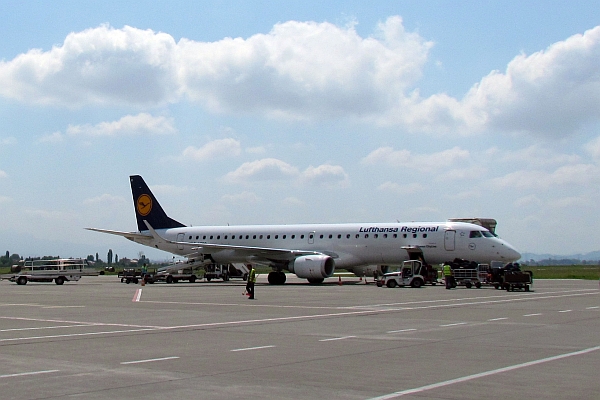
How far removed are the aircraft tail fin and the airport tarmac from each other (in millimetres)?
32942

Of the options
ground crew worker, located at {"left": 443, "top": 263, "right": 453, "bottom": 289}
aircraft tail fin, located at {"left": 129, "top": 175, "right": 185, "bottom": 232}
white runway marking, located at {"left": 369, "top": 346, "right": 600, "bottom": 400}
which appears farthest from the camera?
aircraft tail fin, located at {"left": 129, "top": 175, "right": 185, "bottom": 232}

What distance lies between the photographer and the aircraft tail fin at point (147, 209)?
181 feet

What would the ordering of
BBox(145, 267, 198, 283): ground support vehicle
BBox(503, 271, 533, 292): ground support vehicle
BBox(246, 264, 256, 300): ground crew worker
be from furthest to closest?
BBox(145, 267, 198, 283): ground support vehicle, BBox(503, 271, 533, 292): ground support vehicle, BBox(246, 264, 256, 300): ground crew worker

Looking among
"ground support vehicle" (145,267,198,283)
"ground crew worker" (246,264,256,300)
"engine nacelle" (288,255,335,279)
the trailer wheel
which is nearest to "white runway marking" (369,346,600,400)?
"ground crew worker" (246,264,256,300)

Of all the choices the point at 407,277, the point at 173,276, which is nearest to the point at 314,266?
the point at 407,277

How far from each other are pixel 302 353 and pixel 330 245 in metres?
33.1

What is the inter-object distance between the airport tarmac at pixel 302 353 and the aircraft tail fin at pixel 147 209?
32.9 meters

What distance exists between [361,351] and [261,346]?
77.7 inches

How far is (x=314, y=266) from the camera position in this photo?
139 feet

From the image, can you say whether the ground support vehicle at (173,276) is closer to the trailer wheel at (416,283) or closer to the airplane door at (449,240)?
the airplane door at (449,240)

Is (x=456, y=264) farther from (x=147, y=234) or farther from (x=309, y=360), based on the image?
(x=309, y=360)

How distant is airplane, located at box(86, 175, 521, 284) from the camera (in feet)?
133

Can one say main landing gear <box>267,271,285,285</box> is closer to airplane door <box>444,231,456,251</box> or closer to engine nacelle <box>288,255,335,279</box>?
engine nacelle <box>288,255,335,279</box>

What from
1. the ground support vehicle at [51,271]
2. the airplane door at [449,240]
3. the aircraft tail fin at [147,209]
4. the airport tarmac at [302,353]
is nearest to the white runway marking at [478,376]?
the airport tarmac at [302,353]
